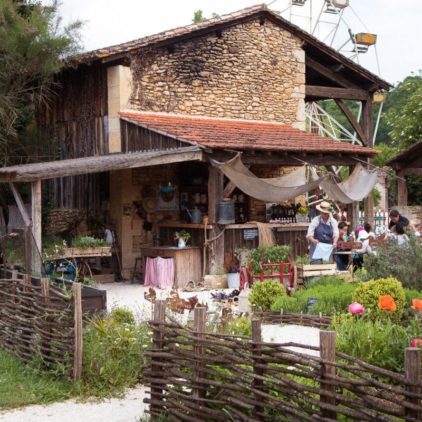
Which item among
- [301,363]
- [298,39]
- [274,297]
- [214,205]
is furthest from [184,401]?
[298,39]

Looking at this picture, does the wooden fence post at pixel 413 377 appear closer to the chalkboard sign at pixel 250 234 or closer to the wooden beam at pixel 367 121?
the chalkboard sign at pixel 250 234

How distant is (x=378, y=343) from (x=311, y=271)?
468 centimetres

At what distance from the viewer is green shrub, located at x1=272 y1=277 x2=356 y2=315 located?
777 centimetres

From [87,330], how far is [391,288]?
9.63 feet

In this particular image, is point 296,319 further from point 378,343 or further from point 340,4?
point 340,4

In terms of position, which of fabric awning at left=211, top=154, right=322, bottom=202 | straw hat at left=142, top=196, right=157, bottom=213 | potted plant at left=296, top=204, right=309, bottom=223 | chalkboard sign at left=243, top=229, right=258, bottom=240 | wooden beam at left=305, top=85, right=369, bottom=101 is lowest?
chalkboard sign at left=243, top=229, right=258, bottom=240

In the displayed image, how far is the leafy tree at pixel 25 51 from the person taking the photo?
44.4 ft

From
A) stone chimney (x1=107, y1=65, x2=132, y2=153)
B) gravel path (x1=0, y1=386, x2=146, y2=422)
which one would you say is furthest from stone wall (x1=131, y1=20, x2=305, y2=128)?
gravel path (x1=0, y1=386, x2=146, y2=422)

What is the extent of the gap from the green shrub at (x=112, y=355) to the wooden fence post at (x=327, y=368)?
95.0 inches

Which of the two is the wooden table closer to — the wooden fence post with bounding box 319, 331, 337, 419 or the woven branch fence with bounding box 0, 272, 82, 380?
the woven branch fence with bounding box 0, 272, 82, 380

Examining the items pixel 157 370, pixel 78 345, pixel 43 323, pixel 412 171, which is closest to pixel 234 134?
pixel 412 171

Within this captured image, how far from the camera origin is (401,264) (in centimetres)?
829

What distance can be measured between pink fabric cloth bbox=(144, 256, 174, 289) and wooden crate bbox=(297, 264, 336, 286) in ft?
10.3

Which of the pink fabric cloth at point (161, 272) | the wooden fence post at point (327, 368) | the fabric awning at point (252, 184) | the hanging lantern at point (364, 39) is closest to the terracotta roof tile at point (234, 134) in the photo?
the fabric awning at point (252, 184)
